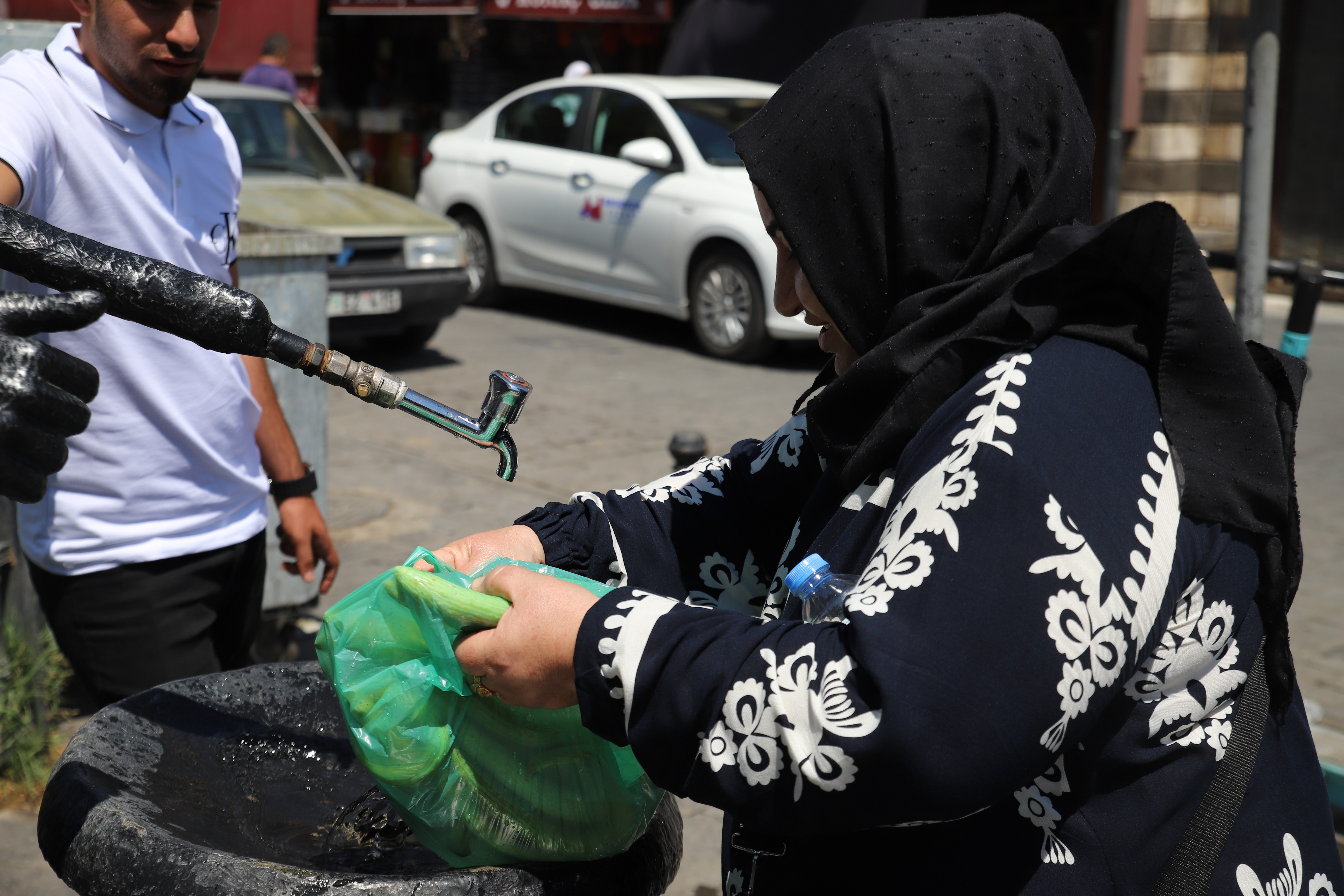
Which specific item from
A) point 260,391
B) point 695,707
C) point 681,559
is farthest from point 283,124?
point 695,707

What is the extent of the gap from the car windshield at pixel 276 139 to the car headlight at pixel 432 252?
917 mm

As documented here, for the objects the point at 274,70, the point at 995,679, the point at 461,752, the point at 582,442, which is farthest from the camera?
the point at 274,70

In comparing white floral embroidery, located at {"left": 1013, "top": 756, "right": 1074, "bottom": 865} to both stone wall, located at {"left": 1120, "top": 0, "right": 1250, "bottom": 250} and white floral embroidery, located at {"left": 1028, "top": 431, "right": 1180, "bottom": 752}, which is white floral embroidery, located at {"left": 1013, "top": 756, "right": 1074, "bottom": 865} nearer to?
white floral embroidery, located at {"left": 1028, "top": 431, "right": 1180, "bottom": 752}

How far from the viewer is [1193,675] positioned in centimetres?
132

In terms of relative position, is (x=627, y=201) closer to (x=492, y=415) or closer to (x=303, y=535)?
(x=303, y=535)

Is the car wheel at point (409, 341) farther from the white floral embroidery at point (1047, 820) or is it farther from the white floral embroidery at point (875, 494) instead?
the white floral embroidery at point (1047, 820)

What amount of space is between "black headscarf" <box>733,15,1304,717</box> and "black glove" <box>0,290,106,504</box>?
74cm

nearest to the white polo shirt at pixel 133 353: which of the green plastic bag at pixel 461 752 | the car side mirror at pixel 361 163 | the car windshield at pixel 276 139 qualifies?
the green plastic bag at pixel 461 752

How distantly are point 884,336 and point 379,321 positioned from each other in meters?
7.13

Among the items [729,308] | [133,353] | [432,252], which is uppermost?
[133,353]

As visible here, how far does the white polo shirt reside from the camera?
7.11 feet

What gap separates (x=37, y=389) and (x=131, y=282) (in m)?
0.23

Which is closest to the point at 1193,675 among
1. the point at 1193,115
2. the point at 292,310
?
the point at 292,310

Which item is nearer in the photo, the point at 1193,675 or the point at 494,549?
the point at 1193,675
